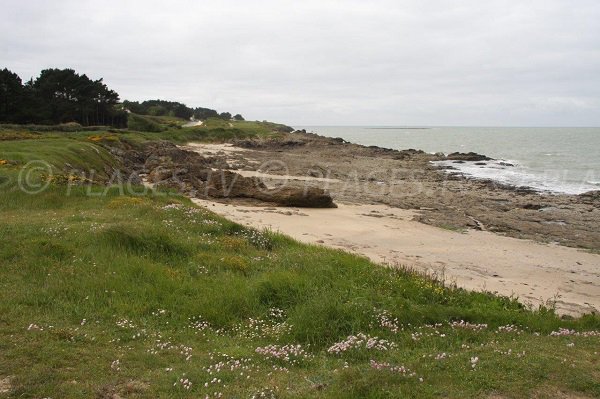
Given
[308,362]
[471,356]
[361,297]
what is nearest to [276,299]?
[361,297]

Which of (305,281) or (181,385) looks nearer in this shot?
(181,385)

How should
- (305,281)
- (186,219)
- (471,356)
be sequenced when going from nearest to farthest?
1. (471,356)
2. (305,281)
3. (186,219)

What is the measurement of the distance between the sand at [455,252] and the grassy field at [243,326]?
9.32 ft

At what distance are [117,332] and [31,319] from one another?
1.38m

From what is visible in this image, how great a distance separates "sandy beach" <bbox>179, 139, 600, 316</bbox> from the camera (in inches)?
Answer: 511

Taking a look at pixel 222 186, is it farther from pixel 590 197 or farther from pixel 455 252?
pixel 590 197

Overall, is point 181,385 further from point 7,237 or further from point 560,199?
point 560,199

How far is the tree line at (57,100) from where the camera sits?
51844mm

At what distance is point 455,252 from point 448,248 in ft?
1.83

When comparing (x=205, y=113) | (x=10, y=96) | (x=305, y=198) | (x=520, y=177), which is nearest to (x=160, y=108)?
(x=205, y=113)

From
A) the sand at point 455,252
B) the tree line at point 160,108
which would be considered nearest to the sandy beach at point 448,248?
the sand at point 455,252

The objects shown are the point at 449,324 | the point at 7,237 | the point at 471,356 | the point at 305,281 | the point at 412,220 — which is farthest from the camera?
the point at 412,220

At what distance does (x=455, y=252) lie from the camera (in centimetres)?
1677

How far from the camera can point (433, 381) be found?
5.98 m
